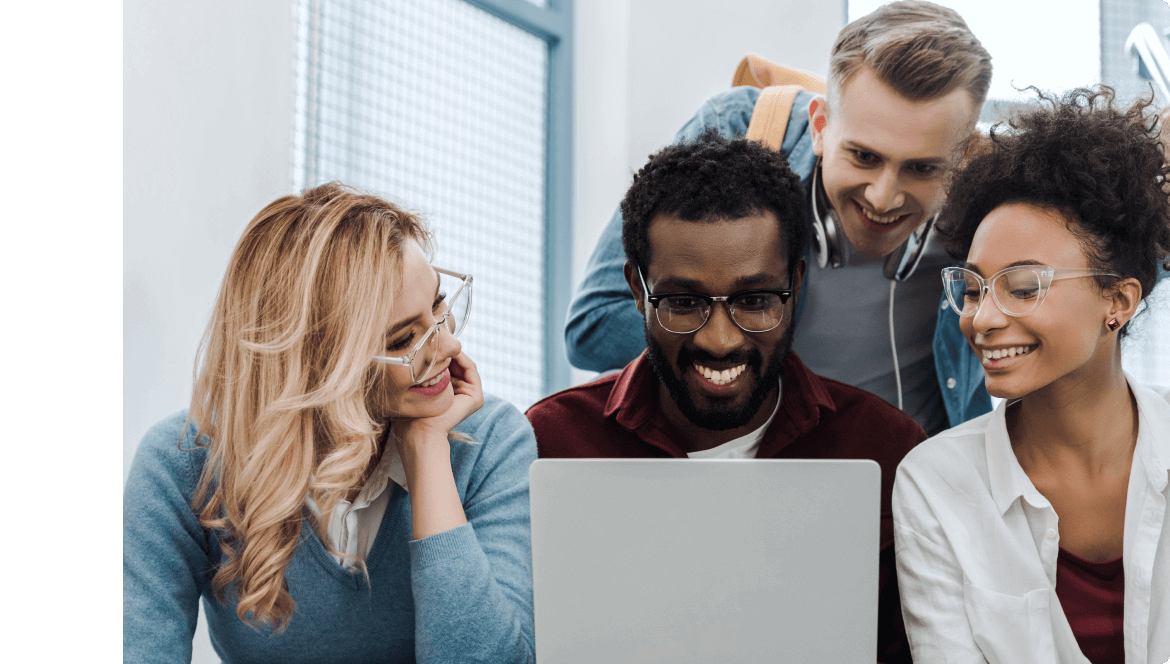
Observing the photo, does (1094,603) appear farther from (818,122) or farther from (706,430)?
(818,122)

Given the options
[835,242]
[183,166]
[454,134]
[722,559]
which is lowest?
[722,559]

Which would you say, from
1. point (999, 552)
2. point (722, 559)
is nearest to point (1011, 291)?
point (999, 552)

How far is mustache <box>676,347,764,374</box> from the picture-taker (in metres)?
1.65

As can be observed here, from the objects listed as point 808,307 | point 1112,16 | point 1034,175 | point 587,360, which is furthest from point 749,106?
point 1112,16

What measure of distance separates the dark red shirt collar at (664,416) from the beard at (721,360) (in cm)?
6

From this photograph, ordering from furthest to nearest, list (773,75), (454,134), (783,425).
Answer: (454,134), (773,75), (783,425)

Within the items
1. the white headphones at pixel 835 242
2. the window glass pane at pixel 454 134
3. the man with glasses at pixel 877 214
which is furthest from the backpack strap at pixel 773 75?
the window glass pane at pixel 454 134

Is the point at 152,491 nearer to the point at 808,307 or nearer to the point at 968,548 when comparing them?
the point at 968,548

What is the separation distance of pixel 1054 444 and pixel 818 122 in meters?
0.86

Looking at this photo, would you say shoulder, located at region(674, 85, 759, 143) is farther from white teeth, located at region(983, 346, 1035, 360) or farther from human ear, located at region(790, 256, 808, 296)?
white teeth, located at region(983, 346, 1035, 360)

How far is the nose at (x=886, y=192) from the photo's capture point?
185 cm

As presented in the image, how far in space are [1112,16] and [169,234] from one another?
298 cm

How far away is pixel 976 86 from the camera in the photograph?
1.88m

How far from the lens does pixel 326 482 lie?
1.41 metres
